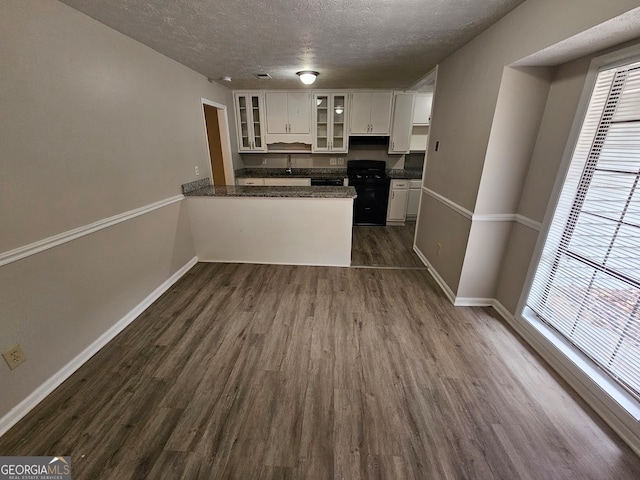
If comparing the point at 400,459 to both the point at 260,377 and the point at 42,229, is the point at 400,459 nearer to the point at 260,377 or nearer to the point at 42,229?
the point at 260,377

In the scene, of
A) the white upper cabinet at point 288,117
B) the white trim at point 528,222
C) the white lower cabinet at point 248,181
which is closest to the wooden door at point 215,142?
the white lower cabinet at point 248,181

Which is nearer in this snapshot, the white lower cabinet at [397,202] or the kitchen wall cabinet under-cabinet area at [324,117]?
the kitchen wall cabinet under-cabinet area at [324,117]

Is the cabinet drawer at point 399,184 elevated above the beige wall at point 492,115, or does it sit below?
below

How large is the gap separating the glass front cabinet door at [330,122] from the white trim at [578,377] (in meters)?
3.69

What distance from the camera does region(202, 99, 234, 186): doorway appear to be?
4.22m

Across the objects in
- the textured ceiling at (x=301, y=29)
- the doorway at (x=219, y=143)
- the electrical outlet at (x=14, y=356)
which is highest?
the textured ceiling at (x=301, y=29)

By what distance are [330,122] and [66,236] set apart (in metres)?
3.97

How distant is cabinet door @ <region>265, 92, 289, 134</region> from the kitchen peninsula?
1.79 metres

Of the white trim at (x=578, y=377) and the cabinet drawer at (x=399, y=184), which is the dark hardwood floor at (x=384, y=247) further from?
the white trim at (x=578, y=377)

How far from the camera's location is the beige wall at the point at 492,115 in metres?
1.45

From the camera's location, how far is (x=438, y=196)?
2943 mm

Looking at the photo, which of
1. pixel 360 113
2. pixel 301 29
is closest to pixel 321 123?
pixel 360 113

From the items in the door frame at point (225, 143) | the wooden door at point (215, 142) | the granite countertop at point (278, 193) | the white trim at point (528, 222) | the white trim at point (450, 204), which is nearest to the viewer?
the white trim at point (528, 222)

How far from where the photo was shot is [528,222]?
2055 millimetres
